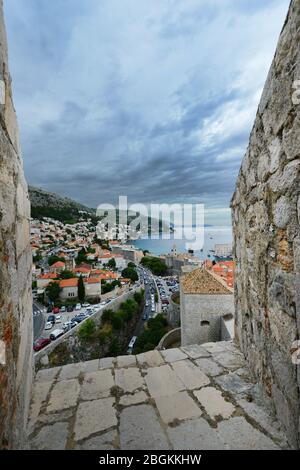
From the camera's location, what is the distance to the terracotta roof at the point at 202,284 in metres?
10.4

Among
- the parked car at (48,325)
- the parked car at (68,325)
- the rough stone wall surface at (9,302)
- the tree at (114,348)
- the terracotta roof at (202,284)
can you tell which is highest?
the rough stone wall surface at (9,302)

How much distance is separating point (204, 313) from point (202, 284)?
1.23 metres

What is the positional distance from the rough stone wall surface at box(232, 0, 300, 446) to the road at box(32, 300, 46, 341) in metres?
19.3

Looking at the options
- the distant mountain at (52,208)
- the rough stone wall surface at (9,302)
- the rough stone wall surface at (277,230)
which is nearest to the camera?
the rough stone wall surface at (9,302)

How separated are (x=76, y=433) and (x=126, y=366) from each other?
980mm

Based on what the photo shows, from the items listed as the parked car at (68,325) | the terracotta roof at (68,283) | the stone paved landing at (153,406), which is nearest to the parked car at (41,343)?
the parked car at (68,325)

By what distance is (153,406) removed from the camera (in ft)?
6.34

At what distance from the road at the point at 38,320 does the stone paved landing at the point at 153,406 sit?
59.4 feet

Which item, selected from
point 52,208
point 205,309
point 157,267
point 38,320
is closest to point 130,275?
A: point 157,267

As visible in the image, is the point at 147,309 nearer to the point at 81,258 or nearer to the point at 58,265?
the point at 58,265

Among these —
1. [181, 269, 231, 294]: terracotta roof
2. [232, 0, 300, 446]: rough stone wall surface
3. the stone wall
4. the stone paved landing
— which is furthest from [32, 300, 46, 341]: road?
[232, 0, 300, 446]: rough stone wall surface

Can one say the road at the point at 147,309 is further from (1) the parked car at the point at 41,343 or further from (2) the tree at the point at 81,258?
(2) the tree at the point at 81,258

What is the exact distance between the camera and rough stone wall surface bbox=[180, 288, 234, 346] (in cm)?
1029

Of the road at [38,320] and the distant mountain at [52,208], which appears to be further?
the distant mountain at [52,208]
